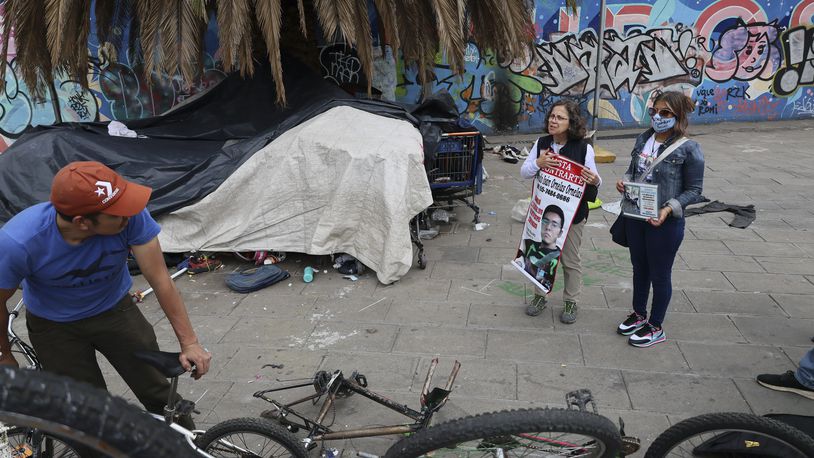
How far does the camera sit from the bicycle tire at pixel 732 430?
2137mm

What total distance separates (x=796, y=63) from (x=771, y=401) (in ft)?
42.0

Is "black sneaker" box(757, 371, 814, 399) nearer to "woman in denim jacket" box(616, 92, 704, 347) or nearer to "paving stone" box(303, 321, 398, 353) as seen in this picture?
"woman in denim jacket" box(616, 92, 704, 347)

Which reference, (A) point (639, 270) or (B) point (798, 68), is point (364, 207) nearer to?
(A) point (639, 270)

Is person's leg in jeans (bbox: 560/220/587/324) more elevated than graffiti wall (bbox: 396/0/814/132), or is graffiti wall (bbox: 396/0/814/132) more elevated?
graffiti wall (bbox: 396/0/814/132)

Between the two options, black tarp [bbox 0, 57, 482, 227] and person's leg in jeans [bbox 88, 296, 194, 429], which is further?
black tarp [bbox 0, 57, 482, 227]

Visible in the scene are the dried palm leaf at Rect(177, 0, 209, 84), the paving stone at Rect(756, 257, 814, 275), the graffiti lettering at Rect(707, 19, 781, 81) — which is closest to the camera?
the paving stone at Rect(756, 257, 814, 275)

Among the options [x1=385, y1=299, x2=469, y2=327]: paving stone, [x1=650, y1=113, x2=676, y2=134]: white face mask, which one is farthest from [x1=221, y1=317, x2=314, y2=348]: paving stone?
[x1=650, y1=113, x2=676, y2=134]: white face mask

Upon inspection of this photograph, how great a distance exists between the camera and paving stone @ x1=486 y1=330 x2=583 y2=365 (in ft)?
13.0

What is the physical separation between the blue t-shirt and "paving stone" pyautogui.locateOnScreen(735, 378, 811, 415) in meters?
3.61

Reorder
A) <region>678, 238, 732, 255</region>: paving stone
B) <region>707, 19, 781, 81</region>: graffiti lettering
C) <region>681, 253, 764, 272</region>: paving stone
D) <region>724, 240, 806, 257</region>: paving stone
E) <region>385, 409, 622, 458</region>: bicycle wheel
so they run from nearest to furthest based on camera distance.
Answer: <region>385, 409, 622, 458</region>: bicycle wheel, <region>681, 253, 764, 272</region>: paving stone, <region>724, 240, 806, 257</region>: paving stone, <region>678, 238, 732, 255</region>: paving stone, <region>707, 19, 781, 81</region>: graffiti lettering

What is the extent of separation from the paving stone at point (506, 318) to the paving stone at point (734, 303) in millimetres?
1292

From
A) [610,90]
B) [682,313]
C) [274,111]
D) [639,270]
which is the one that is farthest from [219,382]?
[610,90]

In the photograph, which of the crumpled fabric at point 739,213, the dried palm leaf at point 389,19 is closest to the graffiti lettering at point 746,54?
the dried palm leaf at point 389,19

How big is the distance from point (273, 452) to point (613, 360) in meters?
2.44
